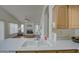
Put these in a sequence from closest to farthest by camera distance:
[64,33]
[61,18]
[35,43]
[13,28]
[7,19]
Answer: [13,28]
[7,19]
[35,43]
[61,18]
[64,33]

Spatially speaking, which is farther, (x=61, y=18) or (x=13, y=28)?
(x=61, y=18)

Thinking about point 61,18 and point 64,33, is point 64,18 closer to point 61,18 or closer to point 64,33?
point 61,18

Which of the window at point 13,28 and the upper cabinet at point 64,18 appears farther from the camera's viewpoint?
the upper cabinet at point 64,18

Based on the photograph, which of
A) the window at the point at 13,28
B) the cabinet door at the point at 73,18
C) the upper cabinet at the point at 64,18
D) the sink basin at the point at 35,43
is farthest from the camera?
the upper cabinet at the point at 64,18

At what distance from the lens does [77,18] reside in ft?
7.52

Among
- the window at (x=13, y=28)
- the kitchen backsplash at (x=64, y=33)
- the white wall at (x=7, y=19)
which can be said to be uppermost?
the white wall at (x=7, y=19)

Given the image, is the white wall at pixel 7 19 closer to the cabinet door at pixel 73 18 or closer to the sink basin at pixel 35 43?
the sink basin at pixel 35 43

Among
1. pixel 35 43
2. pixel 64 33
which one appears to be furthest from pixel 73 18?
pixel 35 43

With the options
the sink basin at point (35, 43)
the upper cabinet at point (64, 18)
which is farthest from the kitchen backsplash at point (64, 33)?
the sink basin at point (35, 43)

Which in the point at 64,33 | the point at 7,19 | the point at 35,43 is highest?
the point at 7,19

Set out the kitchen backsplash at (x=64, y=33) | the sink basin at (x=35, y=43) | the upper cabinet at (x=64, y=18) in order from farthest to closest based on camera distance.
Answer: the kitchen backsplash at (x=64, y=33) → the upper cabinet at (x=64, y=18) → the sink basin at (x=35, y=43)

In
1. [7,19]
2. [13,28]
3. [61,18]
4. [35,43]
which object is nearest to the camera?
[13,28]

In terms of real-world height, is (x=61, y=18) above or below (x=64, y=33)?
above
